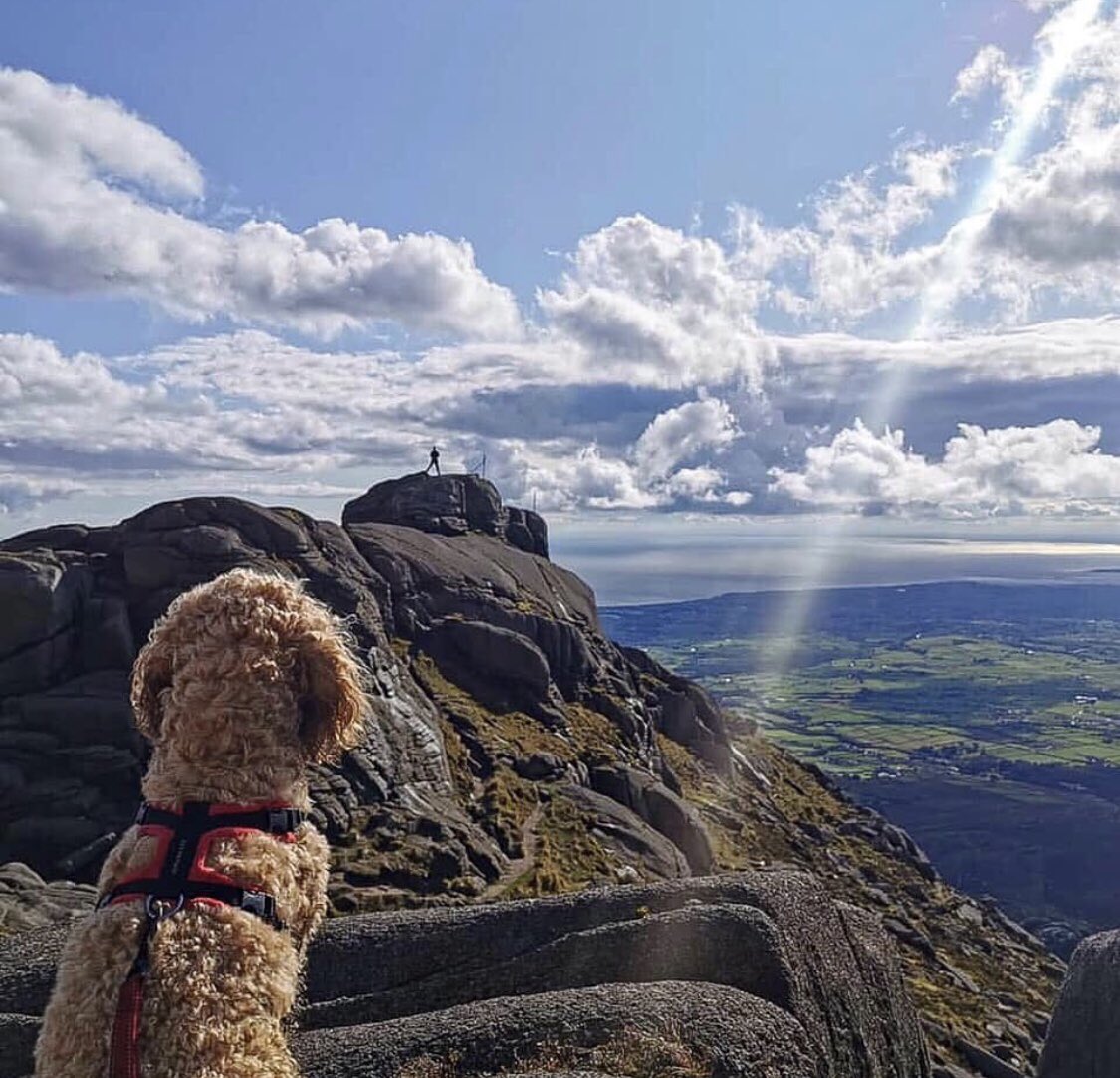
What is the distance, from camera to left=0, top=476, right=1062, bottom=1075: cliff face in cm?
3519

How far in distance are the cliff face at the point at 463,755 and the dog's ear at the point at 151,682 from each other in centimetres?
688

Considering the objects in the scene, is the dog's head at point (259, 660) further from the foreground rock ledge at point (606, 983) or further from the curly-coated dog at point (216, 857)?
the foreground rock ledge at point (606, 983)

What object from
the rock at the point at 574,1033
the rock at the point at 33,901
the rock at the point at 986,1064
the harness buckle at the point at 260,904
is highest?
the harness buckle at the point at 260,904

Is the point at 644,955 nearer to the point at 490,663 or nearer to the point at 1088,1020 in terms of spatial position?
the point at 1088,1020

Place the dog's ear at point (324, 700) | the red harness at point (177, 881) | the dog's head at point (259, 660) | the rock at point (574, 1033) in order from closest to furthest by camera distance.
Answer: the red harness at point (177, 881) → the dog's head at point (259, 660) → the dog's ear at point (324, 700) → the rock at point (574, 1033)

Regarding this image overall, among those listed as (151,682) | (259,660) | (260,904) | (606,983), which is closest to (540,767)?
(606,983)

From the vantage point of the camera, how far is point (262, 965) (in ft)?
18.0

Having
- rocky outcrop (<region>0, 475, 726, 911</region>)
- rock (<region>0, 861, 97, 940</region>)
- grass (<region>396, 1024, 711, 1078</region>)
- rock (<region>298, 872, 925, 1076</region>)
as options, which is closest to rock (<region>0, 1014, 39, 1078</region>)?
rock (<region>298, 872, 925, 1076</region>)

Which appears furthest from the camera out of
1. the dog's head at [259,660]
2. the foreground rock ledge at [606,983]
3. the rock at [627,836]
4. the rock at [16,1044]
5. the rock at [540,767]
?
the rock at [540,767]

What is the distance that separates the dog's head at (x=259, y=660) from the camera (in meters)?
6.21

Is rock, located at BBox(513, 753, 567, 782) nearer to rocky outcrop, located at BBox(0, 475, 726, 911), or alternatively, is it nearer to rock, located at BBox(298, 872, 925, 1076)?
rocky outcrop, located at BBox(0, 475, 726, 911)

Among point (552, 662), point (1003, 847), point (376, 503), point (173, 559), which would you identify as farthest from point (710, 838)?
point (1003, 847)

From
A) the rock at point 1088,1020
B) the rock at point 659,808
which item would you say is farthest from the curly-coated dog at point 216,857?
the rock at point 659,808

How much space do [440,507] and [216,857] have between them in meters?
78.1
